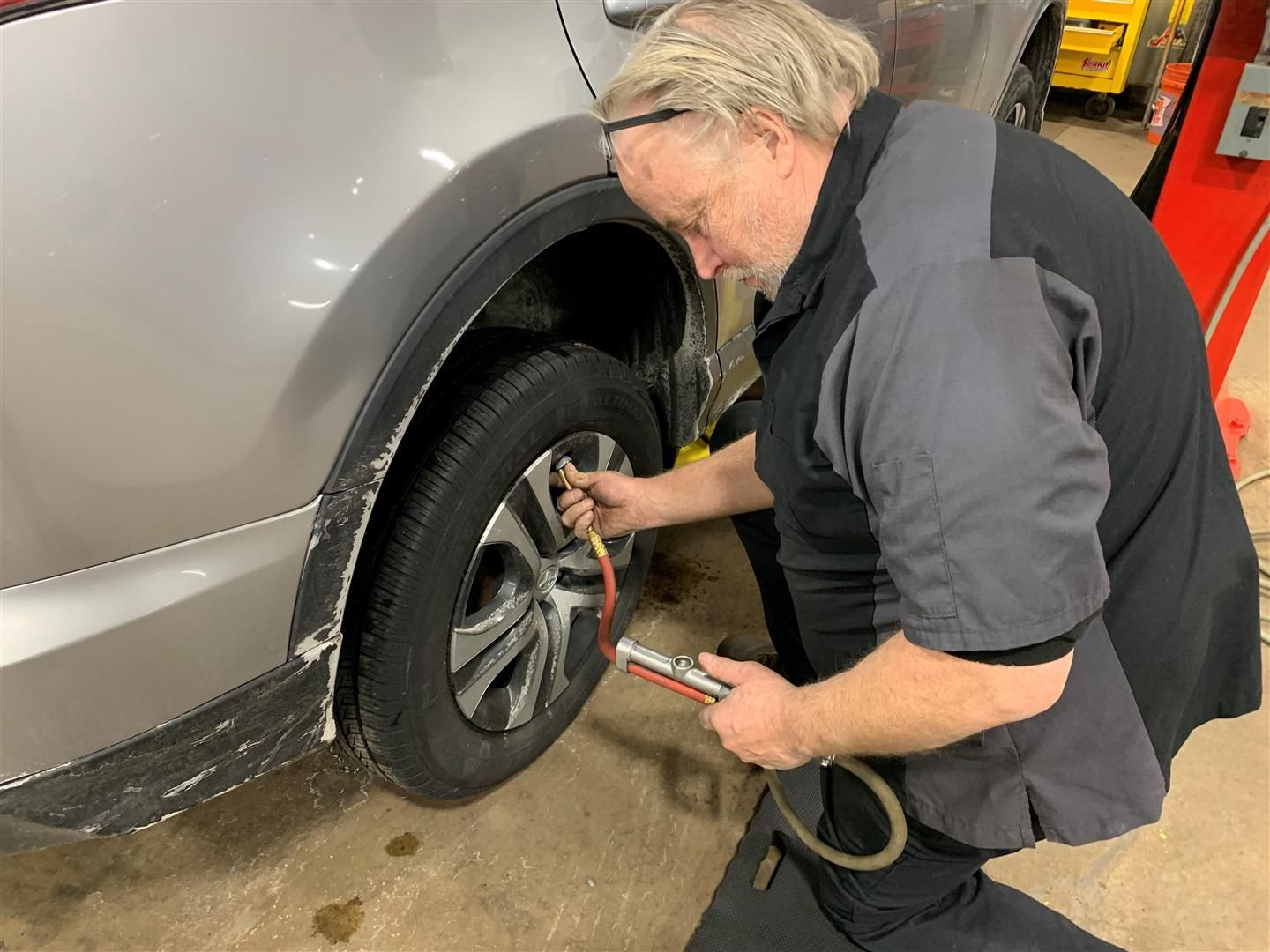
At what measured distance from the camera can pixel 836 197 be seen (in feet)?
2.93

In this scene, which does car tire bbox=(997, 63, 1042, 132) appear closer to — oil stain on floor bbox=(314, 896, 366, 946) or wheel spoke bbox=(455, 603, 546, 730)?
wheel spoke bbox=(455, 603, 546, 730)

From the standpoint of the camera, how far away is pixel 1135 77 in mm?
5137

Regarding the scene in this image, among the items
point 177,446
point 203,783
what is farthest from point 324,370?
point 203,783

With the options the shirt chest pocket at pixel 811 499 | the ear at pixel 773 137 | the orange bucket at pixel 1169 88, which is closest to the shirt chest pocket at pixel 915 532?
the shirt chest pocket at pixel 811 499

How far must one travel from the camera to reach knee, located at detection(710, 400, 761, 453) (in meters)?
1.76

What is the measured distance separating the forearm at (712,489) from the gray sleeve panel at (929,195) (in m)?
0.58

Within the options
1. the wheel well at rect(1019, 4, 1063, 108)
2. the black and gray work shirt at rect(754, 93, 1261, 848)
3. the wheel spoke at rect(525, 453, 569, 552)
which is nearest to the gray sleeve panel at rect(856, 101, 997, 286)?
the black and gray work shirt at rect(754, 93, 1261, 848)

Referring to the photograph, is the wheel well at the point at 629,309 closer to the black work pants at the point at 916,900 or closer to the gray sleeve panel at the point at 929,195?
the gray sleeve panel at the point at 929,195

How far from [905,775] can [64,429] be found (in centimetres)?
104

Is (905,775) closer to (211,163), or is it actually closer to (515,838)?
(515,838)

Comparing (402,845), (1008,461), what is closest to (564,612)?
(402,845)

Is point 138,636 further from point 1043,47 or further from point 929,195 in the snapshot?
point 1043,47

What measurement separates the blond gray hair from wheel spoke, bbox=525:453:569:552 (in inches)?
20.9

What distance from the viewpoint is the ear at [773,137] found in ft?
2.86
